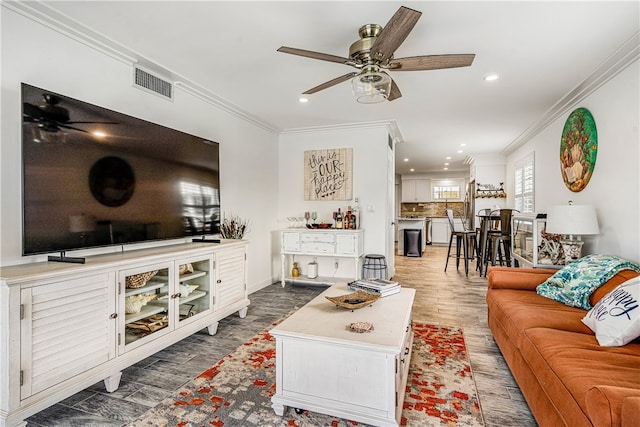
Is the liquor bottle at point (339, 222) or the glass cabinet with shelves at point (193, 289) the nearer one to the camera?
the glass cabinet with shelves at point (193, 289)

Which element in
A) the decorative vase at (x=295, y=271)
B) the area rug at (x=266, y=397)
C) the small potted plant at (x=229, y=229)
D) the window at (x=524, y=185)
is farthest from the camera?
the window at (x=524, y=185)

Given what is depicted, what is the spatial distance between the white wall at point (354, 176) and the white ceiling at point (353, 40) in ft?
2.78

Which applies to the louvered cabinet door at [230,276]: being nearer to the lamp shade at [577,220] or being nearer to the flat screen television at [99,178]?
the flat screen television at [99,178]

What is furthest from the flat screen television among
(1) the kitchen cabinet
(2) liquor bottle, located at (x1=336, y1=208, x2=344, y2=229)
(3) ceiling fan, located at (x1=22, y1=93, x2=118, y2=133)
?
(1) the kitchen cabinet

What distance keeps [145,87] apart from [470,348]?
3.68 meters

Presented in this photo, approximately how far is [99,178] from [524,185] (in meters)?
6.37

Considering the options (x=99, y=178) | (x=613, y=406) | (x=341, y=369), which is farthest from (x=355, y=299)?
(x=99, y=178)

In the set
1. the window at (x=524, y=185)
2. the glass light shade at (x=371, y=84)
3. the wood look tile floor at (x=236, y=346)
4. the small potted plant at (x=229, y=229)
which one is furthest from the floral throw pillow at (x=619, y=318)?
the window at (x=524, y=185)

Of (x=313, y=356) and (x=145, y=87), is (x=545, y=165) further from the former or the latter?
(x=145, y=87)

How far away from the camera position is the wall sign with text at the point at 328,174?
5031 millimetres

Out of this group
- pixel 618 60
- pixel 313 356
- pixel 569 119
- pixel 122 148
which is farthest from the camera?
pixel 569 119

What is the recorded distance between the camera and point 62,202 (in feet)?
6.61

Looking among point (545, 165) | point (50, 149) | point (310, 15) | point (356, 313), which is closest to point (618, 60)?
point (545, 165)

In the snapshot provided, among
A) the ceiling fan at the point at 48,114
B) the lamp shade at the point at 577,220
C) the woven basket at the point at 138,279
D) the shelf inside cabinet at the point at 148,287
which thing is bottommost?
the shelf inside cabinet at the point at 148,287
